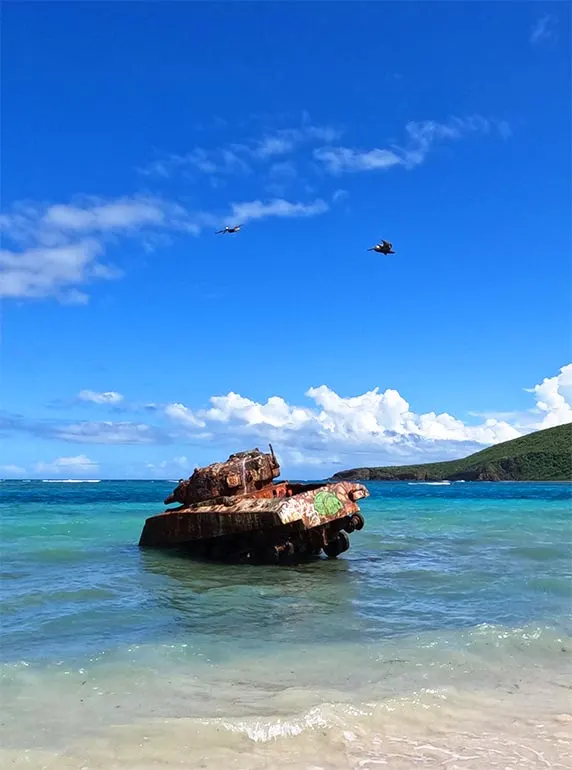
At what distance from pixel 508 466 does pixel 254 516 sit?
320 ft

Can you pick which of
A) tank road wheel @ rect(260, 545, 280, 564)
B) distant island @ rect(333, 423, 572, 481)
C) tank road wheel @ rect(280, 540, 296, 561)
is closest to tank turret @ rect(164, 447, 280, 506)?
tank road wheel @ rect(260, 545, 280, 564)

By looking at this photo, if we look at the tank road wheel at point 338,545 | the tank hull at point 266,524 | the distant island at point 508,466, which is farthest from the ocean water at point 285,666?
the distant island at point 508,466

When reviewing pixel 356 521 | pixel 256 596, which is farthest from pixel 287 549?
pixel 256 596

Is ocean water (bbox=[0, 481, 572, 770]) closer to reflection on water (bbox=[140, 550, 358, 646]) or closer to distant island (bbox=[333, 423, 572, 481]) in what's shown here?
reflection on water (bbox=[140, 550, 358, 646])

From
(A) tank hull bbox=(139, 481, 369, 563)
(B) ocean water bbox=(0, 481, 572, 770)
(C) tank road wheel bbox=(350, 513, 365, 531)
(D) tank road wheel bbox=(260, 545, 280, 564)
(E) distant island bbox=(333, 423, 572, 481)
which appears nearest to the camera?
(B) ocean water bbox=(0, 481, 572, 770)

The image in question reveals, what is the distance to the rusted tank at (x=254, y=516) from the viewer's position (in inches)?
416

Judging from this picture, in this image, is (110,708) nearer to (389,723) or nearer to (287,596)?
(389,723)

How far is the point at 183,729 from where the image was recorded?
417cm

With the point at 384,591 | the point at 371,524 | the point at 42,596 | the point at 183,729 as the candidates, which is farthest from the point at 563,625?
the point at 371,524

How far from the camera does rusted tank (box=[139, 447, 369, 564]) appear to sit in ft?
34.7

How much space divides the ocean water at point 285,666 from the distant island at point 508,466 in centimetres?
8787

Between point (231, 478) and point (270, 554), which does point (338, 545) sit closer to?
point (270, 554)

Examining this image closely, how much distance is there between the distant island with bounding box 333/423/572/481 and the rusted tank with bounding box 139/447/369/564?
8525 centimetres

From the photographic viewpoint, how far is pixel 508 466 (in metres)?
101
